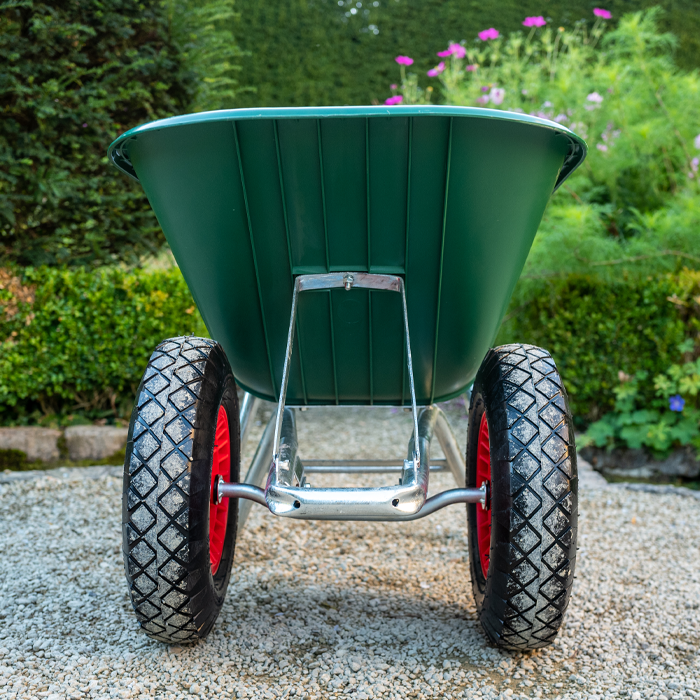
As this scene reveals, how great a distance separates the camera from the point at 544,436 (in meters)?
1.18

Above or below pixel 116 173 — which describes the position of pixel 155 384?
above

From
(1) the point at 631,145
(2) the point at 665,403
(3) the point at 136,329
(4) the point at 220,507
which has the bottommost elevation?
(2) the point at 665,403

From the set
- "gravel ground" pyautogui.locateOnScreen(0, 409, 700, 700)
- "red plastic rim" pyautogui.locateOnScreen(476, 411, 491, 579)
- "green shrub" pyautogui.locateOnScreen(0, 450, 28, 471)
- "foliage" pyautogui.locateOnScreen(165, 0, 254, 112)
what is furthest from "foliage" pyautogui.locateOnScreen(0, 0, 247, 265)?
"red plastic rim" pyautogui.locateOnScreen(476, 411, 491, 579)

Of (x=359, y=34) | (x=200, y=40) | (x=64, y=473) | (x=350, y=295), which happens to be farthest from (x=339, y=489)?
A: (x=359, y=34)

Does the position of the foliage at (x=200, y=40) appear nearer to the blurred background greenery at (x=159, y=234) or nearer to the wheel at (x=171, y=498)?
the blurred background greenery at (x=159, y=234)

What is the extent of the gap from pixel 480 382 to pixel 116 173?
2.64m

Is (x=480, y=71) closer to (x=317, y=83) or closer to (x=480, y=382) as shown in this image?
(x=317, y=83)

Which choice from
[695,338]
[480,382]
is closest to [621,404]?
[695,338]

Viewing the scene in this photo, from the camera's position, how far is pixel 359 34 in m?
5.59

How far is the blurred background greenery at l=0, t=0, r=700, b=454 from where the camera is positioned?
2.83 meters

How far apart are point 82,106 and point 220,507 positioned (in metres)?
2.31

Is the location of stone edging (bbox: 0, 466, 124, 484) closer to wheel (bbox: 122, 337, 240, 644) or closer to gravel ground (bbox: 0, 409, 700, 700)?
gravel ground (bbox: 0, 409, 700, 700)

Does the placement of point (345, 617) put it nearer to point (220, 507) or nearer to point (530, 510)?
point (220, 507)

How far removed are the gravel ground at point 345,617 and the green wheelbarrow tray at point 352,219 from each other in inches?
23.0
